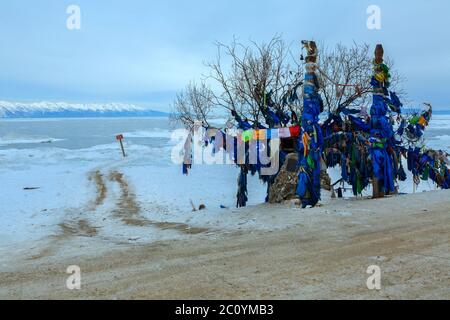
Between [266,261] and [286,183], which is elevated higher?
[286,183]

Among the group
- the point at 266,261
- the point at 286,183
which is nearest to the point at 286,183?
the point at 286,183

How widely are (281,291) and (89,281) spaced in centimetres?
239

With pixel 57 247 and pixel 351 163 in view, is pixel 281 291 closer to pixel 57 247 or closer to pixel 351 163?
pixel 57 247

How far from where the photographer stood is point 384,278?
5.11 m

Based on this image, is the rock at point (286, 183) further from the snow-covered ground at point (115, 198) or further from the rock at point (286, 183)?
the snow-covered ground at point (115, 198)

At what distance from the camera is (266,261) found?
5.99 metres

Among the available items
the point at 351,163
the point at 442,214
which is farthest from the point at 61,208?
the point at 442,214

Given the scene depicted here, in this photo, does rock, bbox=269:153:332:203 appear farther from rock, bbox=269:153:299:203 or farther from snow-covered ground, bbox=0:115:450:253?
snow-covered ground, bbox=0:115:450:253

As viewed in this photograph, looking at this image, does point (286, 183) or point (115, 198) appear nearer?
point (286, 183)

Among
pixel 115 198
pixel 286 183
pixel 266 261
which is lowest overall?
pixel 115 198

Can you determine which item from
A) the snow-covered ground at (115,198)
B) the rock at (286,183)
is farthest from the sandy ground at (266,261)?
the rock at (286,183)

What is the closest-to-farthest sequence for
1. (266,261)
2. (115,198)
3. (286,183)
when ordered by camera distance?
(266,261) < (286,183) < (115,198)

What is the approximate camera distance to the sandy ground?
16.0 ft

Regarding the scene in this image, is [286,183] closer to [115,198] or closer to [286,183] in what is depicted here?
[286,183]
